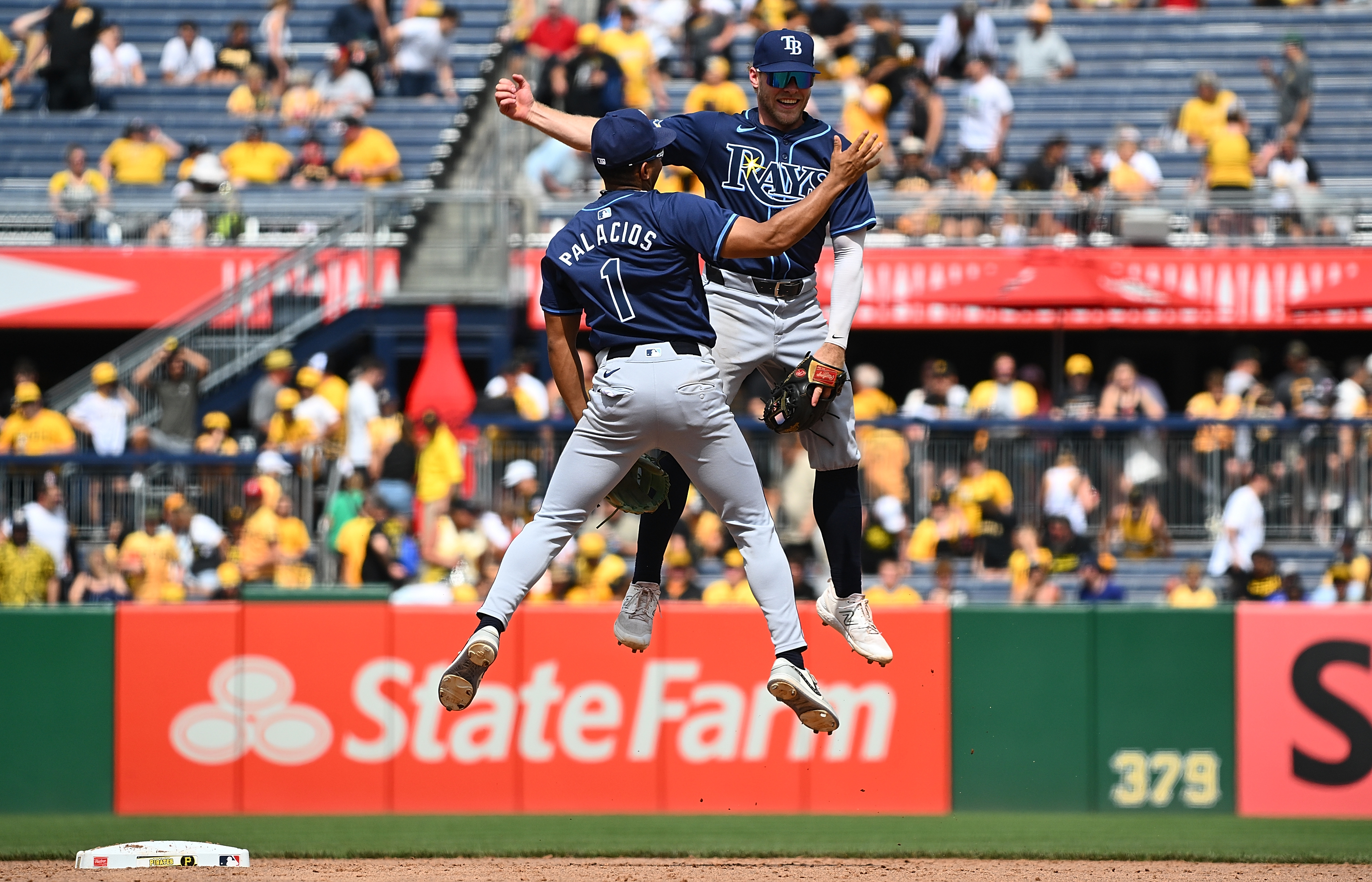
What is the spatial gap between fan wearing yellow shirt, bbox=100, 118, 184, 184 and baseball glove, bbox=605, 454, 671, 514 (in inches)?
501

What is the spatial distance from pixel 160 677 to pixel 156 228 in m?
6.49

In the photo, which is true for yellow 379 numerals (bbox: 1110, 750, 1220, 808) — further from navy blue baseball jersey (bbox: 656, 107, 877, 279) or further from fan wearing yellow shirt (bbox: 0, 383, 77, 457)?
fan wearing yellow shirt (bbox: 0, 383, 77, 457)

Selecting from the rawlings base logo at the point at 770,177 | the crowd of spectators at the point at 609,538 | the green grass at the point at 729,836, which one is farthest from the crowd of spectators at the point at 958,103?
the rawlings base logo at the point at 770,177

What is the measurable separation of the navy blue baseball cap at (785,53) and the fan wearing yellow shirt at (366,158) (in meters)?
11.6

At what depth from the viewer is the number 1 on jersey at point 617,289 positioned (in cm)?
676

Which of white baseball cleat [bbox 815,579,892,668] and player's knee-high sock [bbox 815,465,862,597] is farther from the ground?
player's knee-high sock [bbox 815,465,862,597]

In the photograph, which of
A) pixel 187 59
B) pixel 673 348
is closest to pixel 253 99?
pixel 187 59

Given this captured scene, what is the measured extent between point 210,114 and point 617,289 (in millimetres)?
14263

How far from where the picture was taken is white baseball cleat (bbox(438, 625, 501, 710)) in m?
6.84

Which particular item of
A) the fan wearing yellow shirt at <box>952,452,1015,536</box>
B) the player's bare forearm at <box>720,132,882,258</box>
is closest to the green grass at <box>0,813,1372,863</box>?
the fan wearing yellow shirt at <box>952,452,1015,536</box>

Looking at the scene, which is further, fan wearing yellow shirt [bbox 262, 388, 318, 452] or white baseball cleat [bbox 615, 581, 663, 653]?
fan wearing yellow shirt [bbox 262, 388, 318, 452]

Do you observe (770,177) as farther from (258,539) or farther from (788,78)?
(258,539)

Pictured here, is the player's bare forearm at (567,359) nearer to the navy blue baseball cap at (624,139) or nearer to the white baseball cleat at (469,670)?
the navy blue baseball cap at (624,139)

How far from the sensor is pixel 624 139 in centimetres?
674
